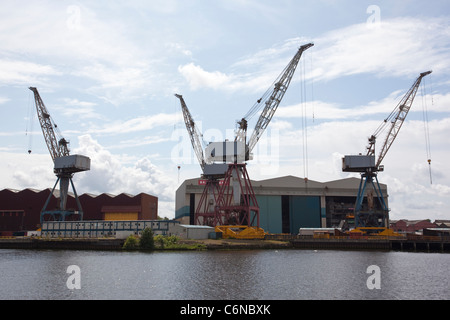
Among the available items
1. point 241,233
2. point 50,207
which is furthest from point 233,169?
point 50,207

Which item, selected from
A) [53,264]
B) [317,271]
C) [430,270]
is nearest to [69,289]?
[53,264]

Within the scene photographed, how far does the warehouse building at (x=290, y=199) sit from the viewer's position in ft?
371

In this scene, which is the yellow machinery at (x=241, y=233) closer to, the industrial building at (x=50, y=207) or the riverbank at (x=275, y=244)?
the riverbank at (x=275, y=244)

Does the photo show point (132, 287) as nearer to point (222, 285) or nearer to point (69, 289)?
point (69, 289)

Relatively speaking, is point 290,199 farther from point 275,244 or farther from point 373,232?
point 275,244

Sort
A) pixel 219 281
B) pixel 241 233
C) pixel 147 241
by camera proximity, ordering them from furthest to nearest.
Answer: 1. pixel 241 233
2. pixel 147 241
3. pixel 219 281

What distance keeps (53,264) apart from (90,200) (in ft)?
234

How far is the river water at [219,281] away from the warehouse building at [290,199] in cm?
6536

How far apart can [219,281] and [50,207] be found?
91.6m

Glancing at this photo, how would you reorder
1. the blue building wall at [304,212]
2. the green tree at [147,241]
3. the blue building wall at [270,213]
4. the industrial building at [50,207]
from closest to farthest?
the green tree at [147,241] → the industrial building at [50,207] → the blue building wall at [270,213] → the blue building wall at [304,212]

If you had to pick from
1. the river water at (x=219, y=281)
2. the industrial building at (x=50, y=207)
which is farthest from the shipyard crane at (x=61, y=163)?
the river water at (x=219, y=281)

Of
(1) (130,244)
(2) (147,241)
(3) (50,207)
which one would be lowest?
(1) (130,244)

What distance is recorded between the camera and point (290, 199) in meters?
115

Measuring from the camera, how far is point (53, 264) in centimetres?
4650
